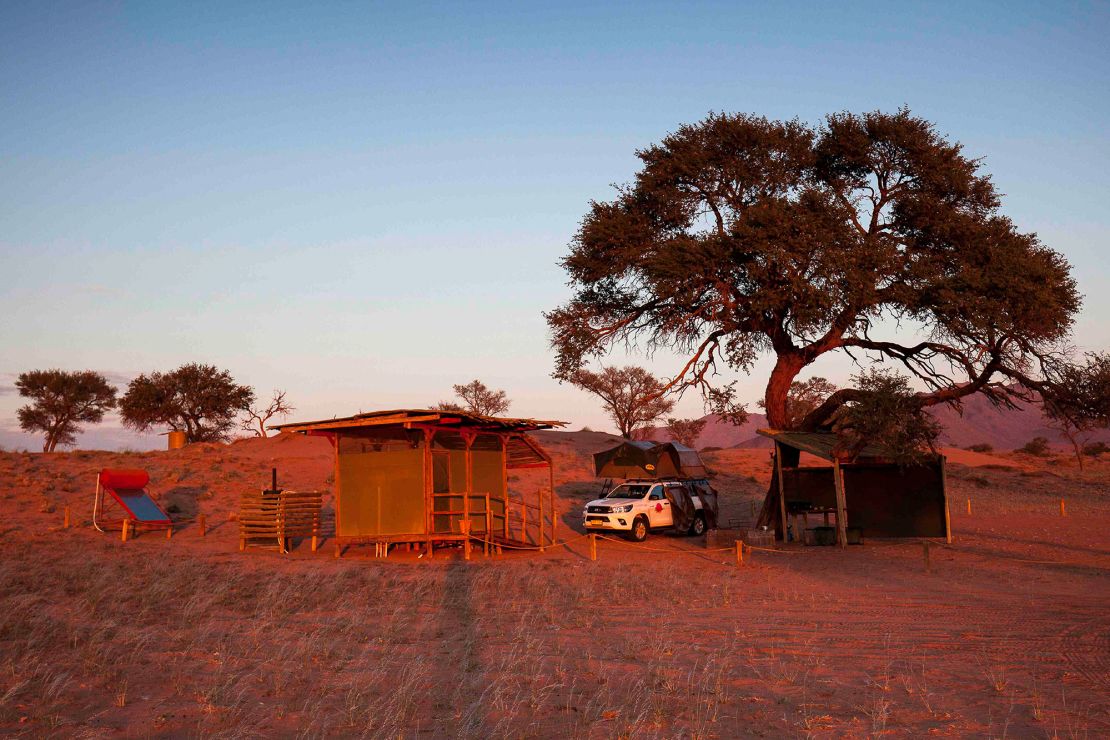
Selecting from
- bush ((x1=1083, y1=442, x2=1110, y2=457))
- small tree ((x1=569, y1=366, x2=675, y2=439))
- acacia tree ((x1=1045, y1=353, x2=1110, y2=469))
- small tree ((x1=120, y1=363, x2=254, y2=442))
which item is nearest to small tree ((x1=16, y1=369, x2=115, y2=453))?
small tree ((x1=120, y1=363, x2=254, y2=442))

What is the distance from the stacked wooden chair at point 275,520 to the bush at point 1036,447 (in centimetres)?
6758

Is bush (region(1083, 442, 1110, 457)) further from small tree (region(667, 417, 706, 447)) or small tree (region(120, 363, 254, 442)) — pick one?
small tree (region(120, 363, 254, 442))

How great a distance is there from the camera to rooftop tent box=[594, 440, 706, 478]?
29.0 metres

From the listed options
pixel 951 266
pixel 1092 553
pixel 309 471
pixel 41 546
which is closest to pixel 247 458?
pixel 309 471

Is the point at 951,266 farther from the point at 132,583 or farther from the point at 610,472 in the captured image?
the point at 132,583

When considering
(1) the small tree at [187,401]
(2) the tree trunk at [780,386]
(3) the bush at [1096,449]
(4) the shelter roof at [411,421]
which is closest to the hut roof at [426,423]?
(4) the shelter roof at [411,421]

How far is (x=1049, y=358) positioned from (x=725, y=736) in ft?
64.7

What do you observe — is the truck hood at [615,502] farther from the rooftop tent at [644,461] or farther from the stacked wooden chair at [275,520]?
the stacked wooden chair at [275,520]

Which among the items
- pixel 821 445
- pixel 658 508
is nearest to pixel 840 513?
pixel 821 445

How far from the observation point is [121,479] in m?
25.3

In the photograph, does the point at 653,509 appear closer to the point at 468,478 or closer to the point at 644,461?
the point at 644,461

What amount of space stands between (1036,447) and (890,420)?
63.0 m

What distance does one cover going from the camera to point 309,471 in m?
39.8

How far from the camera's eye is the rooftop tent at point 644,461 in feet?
95.2
